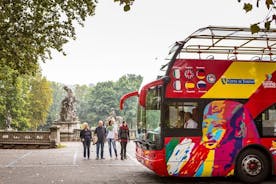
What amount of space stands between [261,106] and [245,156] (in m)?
1.49

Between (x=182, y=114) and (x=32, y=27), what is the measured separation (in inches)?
365

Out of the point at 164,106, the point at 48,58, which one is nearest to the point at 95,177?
the point at 164,106

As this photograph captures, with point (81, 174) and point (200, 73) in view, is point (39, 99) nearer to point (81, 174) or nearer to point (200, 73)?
point (81, 174)

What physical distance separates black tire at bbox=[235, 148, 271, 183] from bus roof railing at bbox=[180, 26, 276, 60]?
291cm

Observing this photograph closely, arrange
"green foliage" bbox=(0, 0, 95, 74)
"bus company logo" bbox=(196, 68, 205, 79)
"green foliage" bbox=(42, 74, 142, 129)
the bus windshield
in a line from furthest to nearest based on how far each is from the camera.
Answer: "green foliage" bbox=(42, 74, 142, 129) → "green foliage" bbox=(0, 0, 95, 74) → "bus company logo" bbox=(196, 68, 205, 79) → the bus windshield

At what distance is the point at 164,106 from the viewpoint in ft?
33.7

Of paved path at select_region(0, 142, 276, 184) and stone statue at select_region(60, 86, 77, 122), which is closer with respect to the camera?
paved path at select_region(0, 142, 276, 184)

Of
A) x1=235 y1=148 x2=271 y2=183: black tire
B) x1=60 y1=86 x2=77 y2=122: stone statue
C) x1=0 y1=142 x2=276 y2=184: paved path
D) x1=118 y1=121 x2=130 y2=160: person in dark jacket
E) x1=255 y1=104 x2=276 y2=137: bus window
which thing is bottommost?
x1=0 y1=142 x2=276 y2=184: paved path

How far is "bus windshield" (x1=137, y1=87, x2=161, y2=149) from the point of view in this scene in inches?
411

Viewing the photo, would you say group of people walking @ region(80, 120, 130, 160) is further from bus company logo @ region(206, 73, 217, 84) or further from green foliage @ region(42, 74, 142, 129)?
green foliage @ region(42, 74, 142, 129)

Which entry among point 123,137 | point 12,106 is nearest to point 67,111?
point 12,106

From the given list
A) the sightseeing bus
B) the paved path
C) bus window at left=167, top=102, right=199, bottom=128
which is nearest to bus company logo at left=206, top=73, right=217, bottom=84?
the sightseeing bus

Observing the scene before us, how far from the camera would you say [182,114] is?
10.4 metres

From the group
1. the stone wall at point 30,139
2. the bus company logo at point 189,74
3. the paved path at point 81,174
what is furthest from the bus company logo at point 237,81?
the stone wall at point 30,139
